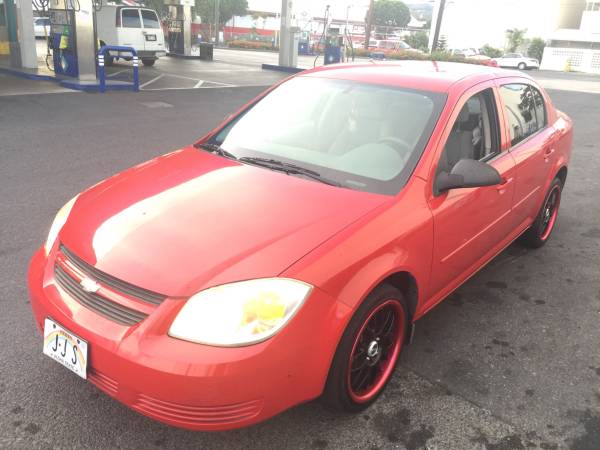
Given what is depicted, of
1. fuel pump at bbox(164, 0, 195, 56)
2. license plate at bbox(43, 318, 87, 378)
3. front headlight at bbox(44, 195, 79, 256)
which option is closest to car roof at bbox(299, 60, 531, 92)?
front headlight at bbox(44, 195, 79, 256)

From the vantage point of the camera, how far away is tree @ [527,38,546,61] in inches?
2003

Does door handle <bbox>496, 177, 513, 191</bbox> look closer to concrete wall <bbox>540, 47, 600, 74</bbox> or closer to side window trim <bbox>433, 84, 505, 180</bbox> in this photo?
side window trim <bbox>433, 84, 505, 180</bbox>

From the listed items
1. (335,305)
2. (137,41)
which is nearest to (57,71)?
(137,41)

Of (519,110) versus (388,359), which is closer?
(388,359)

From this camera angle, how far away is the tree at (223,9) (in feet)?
211

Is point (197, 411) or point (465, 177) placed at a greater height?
point (465, 177)

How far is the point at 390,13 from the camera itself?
104m

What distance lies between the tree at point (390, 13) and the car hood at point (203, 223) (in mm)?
109408

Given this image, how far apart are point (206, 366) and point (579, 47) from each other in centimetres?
5965

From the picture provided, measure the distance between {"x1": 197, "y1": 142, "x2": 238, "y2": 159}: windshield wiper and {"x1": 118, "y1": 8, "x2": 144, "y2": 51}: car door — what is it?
16912 mm

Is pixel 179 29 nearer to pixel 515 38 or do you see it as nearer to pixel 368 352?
pixel 368 352

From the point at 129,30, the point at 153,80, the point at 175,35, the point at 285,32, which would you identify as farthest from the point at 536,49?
the point at 153,80

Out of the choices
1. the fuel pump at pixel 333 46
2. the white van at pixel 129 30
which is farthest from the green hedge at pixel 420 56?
the white van at pixel 129 30

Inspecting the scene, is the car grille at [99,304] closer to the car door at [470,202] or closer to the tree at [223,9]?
the car door at [470,202]
